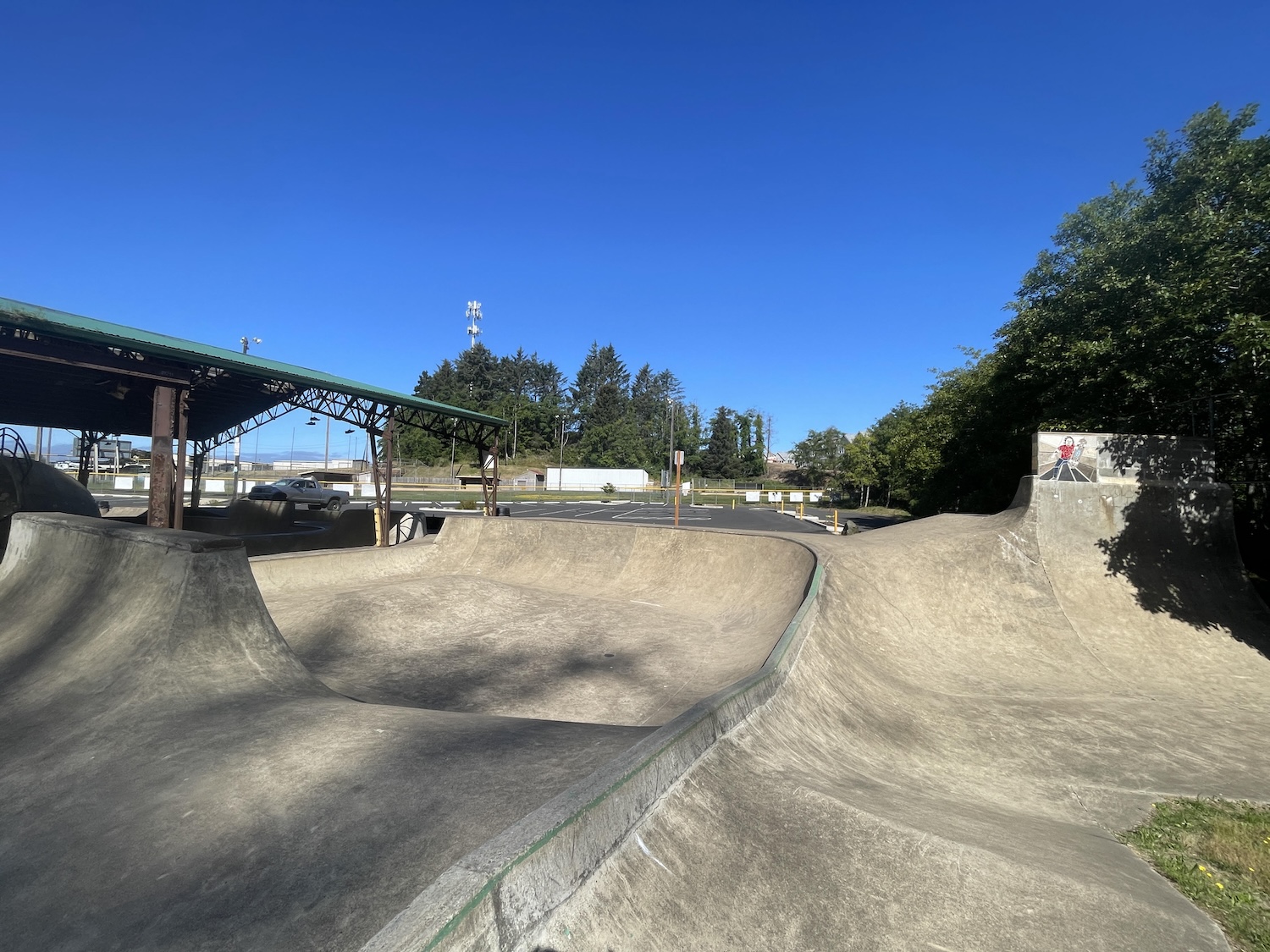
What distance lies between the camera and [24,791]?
2998 millimetres

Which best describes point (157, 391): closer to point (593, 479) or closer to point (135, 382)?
point (135, 382)

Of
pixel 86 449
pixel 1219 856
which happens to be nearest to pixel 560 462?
pixel 86 449

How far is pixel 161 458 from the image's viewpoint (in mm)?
10484

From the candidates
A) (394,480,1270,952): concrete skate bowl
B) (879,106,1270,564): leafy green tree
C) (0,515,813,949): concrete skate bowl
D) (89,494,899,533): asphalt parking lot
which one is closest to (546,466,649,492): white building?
(89,494,899,533): asphalt parking lot

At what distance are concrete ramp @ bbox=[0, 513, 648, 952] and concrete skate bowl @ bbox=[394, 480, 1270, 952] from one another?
515mm

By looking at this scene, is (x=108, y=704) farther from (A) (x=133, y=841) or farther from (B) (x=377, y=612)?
(B) (x=377, y=612)

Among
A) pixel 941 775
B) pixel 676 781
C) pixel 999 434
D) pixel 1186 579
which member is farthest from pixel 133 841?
pixel 999 434

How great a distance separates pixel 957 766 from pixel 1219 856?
1.74 meters

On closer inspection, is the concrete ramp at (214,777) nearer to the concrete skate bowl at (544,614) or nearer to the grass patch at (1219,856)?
the concrete skate bowl at (544,614)

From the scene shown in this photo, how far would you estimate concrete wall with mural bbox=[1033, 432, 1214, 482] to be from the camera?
10.4m

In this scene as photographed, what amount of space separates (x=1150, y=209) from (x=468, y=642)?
17.0m

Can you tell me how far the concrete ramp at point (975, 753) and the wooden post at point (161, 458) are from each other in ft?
36.0

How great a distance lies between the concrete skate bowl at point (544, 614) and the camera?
685cm

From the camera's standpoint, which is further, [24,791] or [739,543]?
[739,543]
